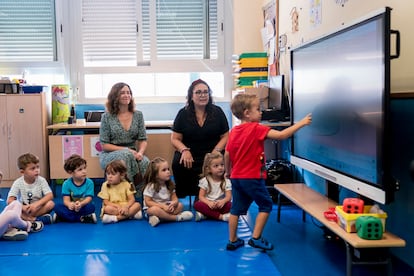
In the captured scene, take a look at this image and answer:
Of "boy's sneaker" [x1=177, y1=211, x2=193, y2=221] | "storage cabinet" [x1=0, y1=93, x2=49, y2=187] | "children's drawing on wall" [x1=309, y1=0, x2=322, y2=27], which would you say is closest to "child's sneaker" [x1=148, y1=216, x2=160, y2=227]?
"boy's sneaker" [x1=177, y1=211, x2=193, y2=221]

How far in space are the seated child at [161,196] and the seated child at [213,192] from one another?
132mm

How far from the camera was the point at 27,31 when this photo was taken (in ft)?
17.6

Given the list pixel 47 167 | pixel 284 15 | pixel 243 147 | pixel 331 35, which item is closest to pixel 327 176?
pixel 243 147

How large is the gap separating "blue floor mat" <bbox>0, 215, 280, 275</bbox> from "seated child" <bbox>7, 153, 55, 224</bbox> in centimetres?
14

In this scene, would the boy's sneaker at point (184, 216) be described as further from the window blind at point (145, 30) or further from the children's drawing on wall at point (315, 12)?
the window blind at point (145, 30)

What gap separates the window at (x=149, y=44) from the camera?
536cm

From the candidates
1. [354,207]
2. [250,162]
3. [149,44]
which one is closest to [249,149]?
[250,162]

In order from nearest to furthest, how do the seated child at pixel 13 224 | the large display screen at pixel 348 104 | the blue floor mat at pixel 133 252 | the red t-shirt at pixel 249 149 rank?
1. the large display screen at pixel 348 104
2. the blue floor mat at pixel 133 252
3. the red t-shirt at pixel 249 149
4. the seated child at pixel 13 224

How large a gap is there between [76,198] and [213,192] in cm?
105

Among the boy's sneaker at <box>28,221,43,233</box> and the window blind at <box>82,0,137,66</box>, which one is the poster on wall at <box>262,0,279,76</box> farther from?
the boy's sneaker at <box>28,221,43,233</box>

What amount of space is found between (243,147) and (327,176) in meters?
0.51

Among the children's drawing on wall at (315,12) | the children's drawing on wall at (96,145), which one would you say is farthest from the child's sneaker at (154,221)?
the children's drawing on wall at (315,12)

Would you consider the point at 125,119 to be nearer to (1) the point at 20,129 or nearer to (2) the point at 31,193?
(2) the point at 31,193

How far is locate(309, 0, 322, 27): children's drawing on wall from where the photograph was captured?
137 inches
